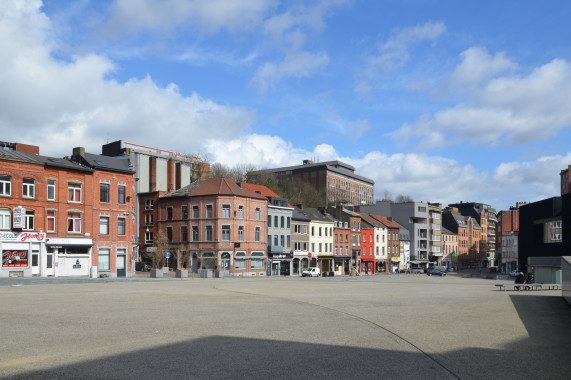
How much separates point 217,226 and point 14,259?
93.2 feet

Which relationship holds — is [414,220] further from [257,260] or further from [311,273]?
[257,260]

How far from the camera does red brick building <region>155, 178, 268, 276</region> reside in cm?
7612

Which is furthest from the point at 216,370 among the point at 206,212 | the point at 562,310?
the point at 206,212

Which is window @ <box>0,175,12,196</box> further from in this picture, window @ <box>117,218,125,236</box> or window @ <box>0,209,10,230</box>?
window @ <box>117,218,125,236</box>

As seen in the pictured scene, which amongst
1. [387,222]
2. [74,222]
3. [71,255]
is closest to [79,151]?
[74,222]

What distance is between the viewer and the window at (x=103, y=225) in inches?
2370

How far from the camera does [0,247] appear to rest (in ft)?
A: 168

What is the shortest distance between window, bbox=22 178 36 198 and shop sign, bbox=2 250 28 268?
5255mm

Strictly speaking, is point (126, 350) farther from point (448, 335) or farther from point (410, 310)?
point (410, 310)

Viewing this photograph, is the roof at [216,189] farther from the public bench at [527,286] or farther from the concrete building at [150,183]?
the public bench at [527,286]

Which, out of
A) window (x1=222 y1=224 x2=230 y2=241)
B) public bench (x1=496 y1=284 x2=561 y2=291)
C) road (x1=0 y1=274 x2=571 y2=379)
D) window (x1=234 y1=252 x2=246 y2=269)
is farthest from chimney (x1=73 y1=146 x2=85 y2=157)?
public bench (x1=496 y1=284 x2=561 y2=291)

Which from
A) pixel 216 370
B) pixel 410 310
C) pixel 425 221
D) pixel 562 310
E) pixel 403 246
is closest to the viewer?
pixel 216 370

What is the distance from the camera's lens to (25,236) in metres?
52.9

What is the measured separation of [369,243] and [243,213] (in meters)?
40.7
